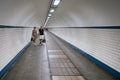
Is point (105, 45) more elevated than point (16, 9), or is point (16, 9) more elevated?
point (16, 9)

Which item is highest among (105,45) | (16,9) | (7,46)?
(16,9)

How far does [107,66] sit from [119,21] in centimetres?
193

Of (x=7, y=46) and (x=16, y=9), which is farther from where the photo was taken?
(x=16, y=9)

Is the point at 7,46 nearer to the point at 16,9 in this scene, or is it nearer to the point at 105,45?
the point at 16,9

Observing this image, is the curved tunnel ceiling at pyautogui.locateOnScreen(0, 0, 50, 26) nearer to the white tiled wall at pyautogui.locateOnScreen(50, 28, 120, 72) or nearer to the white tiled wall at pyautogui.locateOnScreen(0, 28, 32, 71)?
the white tiled wall at pyautogui.locateOnScreen(0, 28, 32, 71)

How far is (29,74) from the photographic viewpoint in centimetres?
673

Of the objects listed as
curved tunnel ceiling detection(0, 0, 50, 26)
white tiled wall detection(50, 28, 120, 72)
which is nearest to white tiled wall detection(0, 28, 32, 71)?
curved tunnel ceiling detection(0, 0, 50, 26)

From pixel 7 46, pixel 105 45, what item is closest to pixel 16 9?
pixel 7 46

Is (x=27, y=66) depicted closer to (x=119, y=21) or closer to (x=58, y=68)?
(x=58, y=68)

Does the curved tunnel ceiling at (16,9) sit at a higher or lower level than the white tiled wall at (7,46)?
higher

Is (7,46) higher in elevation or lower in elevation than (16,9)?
lower

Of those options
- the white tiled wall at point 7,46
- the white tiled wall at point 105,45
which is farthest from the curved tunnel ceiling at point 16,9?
the white tiled wall at point 105,45

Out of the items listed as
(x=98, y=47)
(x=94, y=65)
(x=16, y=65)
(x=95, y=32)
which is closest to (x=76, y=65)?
(x=94, y=65)

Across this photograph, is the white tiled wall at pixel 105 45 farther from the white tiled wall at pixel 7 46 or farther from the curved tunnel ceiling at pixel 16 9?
the white tiled wall at pixel 7 46
